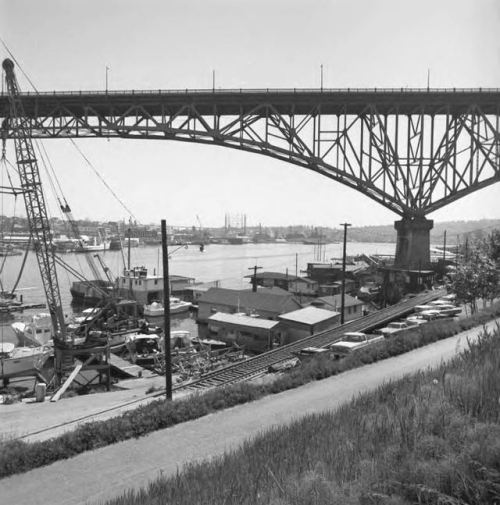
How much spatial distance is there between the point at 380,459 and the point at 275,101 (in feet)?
119

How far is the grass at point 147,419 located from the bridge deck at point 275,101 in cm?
2759

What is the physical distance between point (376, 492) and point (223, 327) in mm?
24832

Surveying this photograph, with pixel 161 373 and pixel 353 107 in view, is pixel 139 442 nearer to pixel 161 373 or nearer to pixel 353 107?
pixel 161 373

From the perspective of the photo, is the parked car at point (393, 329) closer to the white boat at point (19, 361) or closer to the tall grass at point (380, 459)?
the tall grass at point (380, 459)

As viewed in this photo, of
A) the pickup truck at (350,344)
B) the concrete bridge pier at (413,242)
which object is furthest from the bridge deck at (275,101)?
the pickup truck at (350,344)

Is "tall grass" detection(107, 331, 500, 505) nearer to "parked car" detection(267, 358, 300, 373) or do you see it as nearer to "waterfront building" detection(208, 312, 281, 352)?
"parked car" detection(267, 358, 300, 373)

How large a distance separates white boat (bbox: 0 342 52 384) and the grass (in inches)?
607

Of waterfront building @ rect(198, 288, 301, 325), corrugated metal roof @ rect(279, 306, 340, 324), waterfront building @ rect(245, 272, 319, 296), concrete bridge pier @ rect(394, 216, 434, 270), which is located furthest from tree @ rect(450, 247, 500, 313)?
waterfront building @ rect(245, 272, 319, 296)

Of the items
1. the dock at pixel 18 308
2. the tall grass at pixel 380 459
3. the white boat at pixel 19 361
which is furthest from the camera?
the dock at pixel 18 308

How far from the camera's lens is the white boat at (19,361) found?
23406mm

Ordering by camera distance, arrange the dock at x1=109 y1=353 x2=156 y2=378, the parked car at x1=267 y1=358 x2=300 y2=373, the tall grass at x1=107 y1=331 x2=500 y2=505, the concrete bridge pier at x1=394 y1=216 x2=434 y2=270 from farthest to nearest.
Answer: the concrete bridge pier at x1=394 y1=216 x2=434 y2=270 < the dock at x1=109 y1=353 x2=156 y2=378 < the parked car at x1=267 y1=358 x2=300 y2=373 < the tall grass at x1=107 y1=331 x2=500 y2=505

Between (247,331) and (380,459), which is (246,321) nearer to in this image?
(247,331)

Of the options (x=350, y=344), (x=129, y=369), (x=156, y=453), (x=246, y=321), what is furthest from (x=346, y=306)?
(x=156, y=453)

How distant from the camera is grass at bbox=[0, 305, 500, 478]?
8328 millimetres
